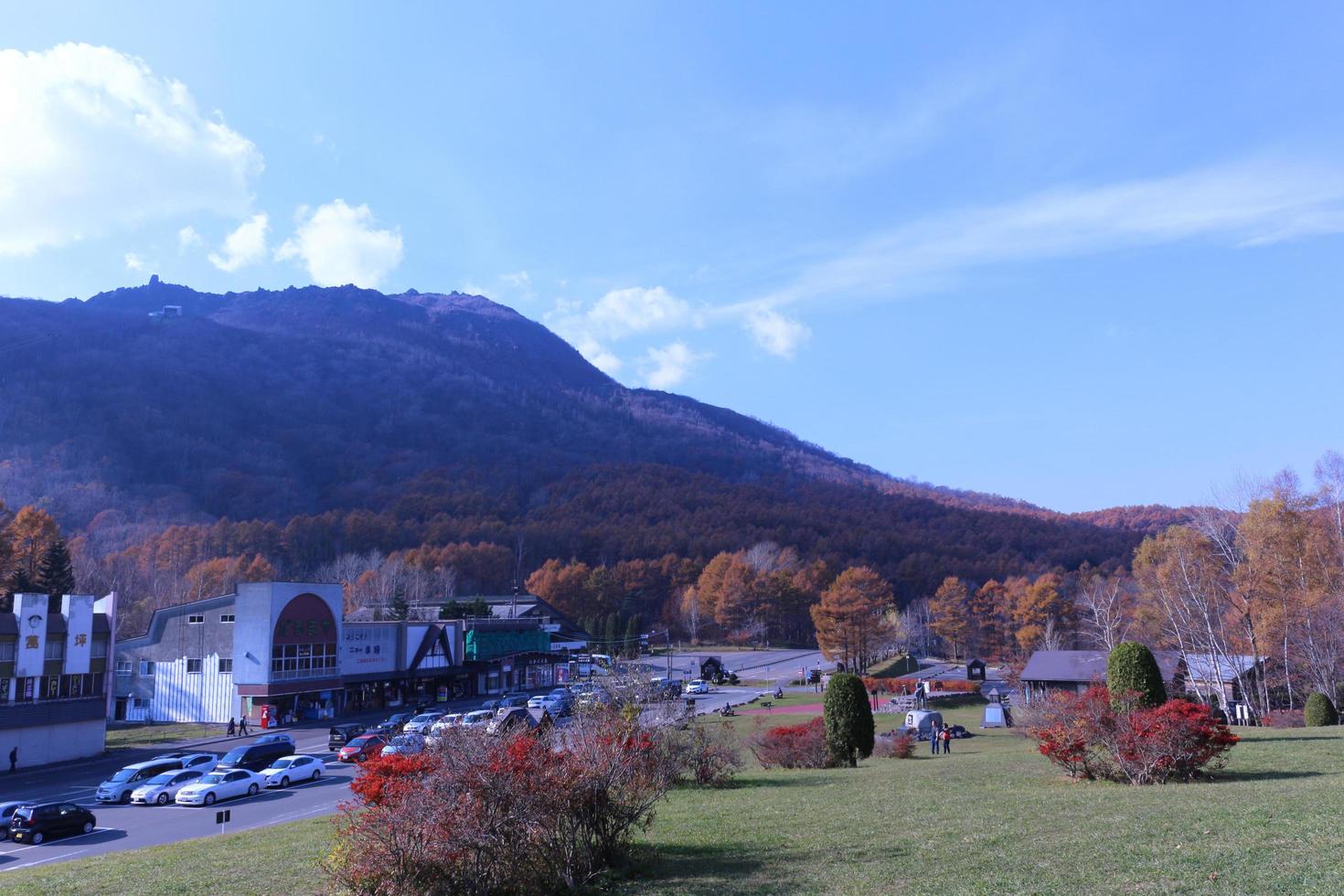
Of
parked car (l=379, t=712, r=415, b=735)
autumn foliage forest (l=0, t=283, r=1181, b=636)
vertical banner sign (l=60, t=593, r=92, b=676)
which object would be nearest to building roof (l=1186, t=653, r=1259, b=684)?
autumn foliage forest (l=0, t=283, r=1181, b=636)

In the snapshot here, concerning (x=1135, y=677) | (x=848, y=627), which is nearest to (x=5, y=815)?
(x=1135, y=677)

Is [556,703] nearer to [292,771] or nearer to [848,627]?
[292,771]

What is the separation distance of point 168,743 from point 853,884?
4322 cm

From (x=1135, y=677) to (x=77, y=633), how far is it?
43147 mm

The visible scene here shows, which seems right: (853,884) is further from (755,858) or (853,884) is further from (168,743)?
(168,743)

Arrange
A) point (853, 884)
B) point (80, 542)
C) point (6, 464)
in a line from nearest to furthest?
point (853, 884)
point (80, 542)
point (6, 464)

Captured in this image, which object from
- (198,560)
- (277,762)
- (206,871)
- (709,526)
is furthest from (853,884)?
(709,526)

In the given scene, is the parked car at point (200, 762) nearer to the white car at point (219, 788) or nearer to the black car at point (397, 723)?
the white car at point (219, 788)

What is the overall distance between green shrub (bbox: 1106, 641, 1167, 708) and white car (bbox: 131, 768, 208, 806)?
28.3 meters

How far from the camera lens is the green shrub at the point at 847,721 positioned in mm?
27172

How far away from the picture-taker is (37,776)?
34531mm

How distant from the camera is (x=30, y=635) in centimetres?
3825

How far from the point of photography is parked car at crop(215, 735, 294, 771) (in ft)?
108

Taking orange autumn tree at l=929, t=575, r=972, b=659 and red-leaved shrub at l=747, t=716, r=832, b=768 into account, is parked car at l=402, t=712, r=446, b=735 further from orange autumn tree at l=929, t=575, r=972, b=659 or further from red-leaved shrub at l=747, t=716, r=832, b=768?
orange autumn tree at l=929, t=575, r=972, b=659
